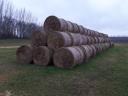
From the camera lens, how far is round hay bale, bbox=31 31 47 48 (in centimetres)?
1167

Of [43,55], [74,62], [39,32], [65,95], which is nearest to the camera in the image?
[65,95]

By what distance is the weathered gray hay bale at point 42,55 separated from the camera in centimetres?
1071

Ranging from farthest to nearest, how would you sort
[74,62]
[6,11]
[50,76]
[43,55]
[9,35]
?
1. [6,11]
2. [9,35]
3. [43,55]
4. [74,62]
5. [50,76]

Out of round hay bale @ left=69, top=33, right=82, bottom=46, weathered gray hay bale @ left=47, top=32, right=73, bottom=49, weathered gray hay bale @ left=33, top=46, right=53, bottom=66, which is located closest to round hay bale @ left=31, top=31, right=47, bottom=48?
weathered gray hay bale @ left=47, top=32, right=73, bottom=49

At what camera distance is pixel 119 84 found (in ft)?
24.0

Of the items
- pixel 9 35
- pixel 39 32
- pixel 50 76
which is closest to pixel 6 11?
pixel 9 35

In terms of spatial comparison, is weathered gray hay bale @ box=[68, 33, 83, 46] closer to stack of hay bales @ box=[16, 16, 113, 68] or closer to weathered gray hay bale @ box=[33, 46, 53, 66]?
stack of hay bales @ box=[16, 16, 113, 68]

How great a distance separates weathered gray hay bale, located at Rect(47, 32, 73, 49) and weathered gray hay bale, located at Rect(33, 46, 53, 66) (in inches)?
15.5

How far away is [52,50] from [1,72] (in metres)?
2.94

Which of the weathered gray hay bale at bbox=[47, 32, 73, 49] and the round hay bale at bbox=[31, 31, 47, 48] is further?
the round hay bale at bbox=[31, 31, 47, 48]

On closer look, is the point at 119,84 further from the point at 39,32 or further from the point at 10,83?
the point at 39,32

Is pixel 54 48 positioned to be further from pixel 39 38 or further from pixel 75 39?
pixel 75 39

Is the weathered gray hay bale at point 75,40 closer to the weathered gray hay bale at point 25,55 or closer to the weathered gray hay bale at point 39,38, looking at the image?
the weathered gray hay bale at point 39,38

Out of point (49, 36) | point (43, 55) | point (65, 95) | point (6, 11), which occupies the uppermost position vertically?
point (6, 11)
